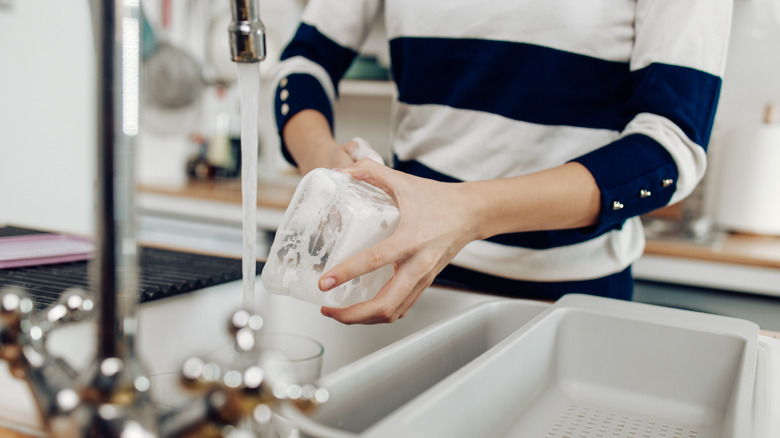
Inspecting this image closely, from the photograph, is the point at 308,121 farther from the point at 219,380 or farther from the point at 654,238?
the point at 654,238

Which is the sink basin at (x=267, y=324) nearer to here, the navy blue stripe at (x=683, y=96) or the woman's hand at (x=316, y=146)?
the woman's hand at (x=316, y=146)

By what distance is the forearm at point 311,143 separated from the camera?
0.75m

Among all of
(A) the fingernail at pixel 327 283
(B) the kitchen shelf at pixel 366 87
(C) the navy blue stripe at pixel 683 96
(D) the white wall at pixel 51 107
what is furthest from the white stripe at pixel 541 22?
(D) the white wall at pixel 51 107

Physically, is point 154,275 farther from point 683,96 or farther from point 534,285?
point 683,96

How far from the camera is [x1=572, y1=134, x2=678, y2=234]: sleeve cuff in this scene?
63 centimetres

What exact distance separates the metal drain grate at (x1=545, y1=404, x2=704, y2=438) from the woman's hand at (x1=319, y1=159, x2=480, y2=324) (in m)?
0.18

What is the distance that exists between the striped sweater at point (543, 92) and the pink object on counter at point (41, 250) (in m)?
0.33

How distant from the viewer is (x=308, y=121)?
0.87m

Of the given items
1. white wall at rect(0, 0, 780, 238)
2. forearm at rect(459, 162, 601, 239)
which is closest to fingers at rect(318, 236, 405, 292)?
forearm at rect(459, 162, 601, 239)

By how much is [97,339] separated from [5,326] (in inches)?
4.7

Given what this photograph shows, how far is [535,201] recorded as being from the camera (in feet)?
1.96

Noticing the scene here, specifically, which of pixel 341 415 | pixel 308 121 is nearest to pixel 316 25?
pixel 308 121

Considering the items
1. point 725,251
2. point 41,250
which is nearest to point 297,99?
point 41,250

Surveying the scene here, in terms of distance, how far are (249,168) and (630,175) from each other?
395 millimetres
